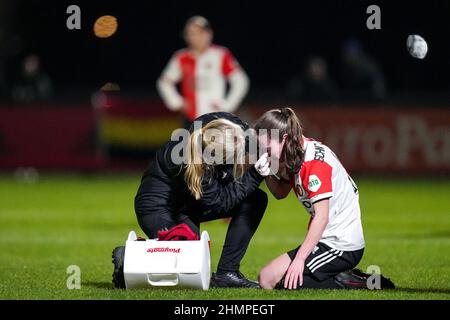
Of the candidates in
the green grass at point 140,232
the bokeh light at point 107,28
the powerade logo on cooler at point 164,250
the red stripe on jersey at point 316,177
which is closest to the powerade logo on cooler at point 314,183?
the red stripe on jersey at point 316,177

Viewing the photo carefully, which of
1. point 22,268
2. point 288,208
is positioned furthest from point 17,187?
point 22,268

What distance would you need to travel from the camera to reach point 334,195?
25.6 ft

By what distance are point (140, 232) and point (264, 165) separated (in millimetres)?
4660

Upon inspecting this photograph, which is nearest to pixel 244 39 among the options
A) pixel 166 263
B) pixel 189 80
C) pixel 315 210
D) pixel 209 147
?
pixel 189 80

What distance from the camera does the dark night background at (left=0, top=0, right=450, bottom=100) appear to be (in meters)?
20.8

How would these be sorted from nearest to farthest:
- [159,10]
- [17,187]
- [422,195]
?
[422,195], [17,187], [159,10]

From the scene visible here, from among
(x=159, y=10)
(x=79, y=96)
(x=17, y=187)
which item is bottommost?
(x=17, y=187)

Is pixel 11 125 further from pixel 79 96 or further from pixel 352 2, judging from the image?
pixel 352 2

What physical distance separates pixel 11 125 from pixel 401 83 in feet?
24.1

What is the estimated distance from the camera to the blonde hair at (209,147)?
7879mm

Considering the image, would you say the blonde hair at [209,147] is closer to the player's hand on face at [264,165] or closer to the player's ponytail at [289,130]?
the player's hand on face at [264,165]

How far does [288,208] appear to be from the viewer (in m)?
15.5

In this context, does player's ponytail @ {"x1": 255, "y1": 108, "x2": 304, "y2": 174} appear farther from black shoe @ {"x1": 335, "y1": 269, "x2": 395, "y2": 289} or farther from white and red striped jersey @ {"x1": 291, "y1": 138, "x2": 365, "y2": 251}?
black shoe @ {"x1": 335, "y1": 269, "x2": 395, "y2": 289}

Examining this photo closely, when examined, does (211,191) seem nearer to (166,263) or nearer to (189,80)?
(166,263)
